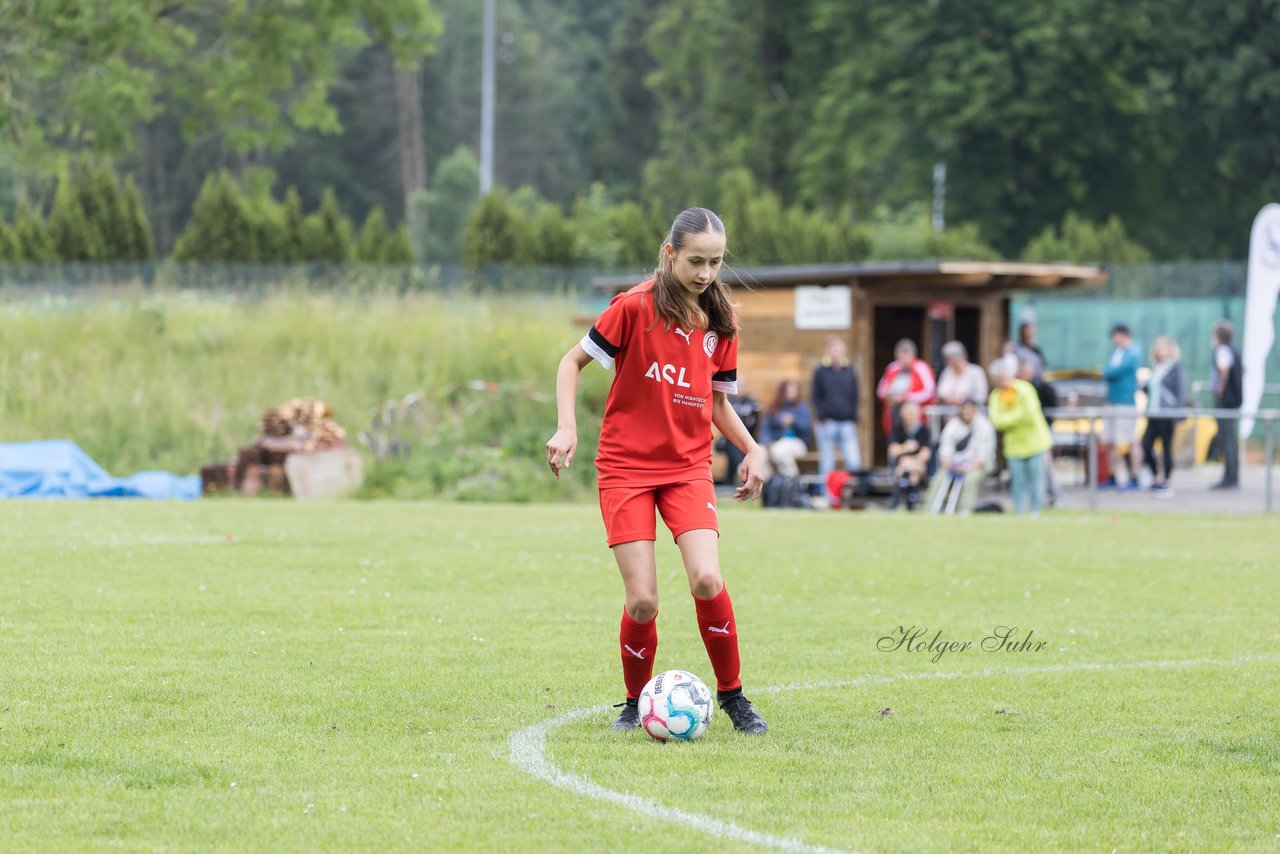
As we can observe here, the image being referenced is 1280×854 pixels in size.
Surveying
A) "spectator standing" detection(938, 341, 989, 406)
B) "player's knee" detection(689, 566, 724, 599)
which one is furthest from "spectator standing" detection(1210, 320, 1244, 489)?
"player's knee" detection(689, 566, 724, 599)

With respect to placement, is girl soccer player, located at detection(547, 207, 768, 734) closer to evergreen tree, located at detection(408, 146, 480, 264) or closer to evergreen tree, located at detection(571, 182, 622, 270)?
evergreen tree, located at detection(571, 182, 622, 270)

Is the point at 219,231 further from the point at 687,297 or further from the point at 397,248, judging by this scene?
the point at 687,297

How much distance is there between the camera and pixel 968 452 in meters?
19.2

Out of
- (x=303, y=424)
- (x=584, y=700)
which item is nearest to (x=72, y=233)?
(x=303, y=424)

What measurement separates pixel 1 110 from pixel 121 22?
7.24ft

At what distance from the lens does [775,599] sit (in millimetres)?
11086

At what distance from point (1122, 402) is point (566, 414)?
18587 mm

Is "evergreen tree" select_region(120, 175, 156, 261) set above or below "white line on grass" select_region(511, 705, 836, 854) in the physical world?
above

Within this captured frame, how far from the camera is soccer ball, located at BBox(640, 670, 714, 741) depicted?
6.42 m

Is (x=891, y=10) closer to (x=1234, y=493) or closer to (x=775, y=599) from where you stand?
(x=1234, y=493)

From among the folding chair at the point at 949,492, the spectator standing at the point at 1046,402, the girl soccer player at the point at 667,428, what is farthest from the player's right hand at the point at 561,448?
the spectator standing at the point at 1046,402

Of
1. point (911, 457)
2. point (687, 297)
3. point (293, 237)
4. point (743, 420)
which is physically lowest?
point (911, 457)

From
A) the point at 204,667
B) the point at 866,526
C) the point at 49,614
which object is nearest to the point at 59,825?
the point at 204,667

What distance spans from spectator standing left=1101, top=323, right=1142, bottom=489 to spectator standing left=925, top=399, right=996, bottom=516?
3927mm
